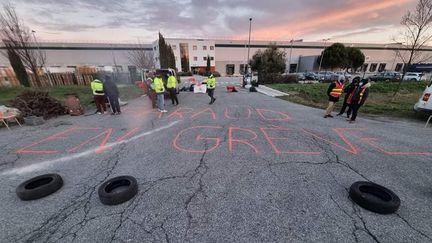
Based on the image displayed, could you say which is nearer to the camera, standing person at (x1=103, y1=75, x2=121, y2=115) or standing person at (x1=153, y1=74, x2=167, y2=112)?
standing person at (x1=103, y1=75, x2=121, y2=115)

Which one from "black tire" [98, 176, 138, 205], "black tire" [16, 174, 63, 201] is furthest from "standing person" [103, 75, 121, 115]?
"black tire" [98, 176, 138, 205]

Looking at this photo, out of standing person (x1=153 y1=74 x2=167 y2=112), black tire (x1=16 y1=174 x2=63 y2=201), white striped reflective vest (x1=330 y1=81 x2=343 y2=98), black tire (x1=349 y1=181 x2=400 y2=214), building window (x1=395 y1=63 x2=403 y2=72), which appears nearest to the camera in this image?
black tire (x1=349 y1=181 x2=400 y2=214)

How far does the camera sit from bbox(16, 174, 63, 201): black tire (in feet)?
8.82

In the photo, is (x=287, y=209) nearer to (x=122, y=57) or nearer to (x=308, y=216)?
(x=308, y=216)

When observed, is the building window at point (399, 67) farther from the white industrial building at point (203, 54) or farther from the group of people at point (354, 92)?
the group of people at point (354, 92)

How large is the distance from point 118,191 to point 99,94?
256 inches

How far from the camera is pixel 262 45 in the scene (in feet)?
212

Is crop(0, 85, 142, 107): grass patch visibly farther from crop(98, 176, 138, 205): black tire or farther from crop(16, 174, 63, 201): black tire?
crop(98, 176, 138, 205): black tire

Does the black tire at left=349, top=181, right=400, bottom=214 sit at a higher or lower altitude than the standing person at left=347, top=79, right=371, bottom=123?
lower

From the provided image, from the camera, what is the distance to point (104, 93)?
777 centimetres

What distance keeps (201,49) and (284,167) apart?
61.6 meters

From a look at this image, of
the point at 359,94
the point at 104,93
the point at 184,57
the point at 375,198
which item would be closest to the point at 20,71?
the point at 104,93

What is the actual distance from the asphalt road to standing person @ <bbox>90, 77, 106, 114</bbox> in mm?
1877

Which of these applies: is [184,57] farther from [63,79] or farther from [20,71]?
[20,71]
